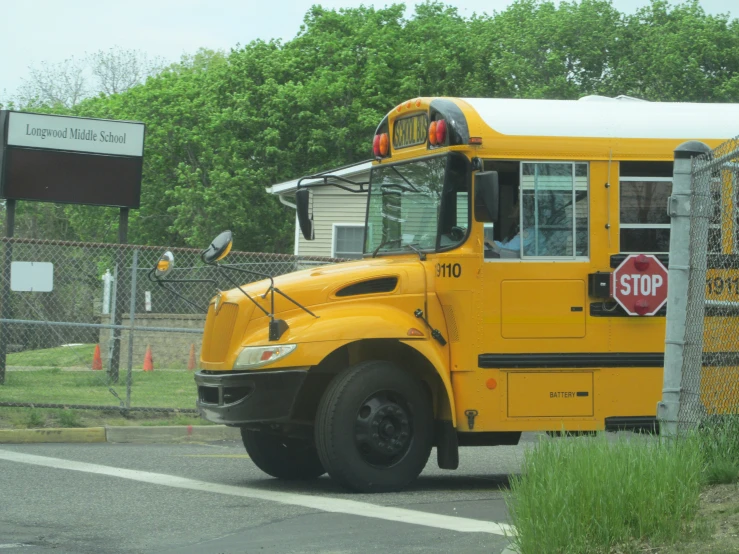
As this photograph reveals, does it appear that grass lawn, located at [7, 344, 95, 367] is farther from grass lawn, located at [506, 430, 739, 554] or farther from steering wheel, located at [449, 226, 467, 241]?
grass lawn, located at [506, 430, 739, 554]

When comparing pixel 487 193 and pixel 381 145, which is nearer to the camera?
pixel 487 193

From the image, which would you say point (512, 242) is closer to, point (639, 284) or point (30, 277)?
point (639, 284)

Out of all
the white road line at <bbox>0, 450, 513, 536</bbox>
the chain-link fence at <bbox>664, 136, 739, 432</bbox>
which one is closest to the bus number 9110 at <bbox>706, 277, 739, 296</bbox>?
the chain-link fence at <bbox>664, 136, 739, 432</bbox>

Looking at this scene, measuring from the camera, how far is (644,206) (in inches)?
396

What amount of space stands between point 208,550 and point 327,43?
40463 mm

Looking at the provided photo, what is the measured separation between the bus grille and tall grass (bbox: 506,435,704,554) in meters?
3.94

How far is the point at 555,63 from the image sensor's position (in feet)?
151

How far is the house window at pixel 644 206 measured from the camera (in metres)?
10.0

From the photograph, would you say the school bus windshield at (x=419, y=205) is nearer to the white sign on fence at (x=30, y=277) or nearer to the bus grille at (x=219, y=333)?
the bus grille at (x=219, y=333)

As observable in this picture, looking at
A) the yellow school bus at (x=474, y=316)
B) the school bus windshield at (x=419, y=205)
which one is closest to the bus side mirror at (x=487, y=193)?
the yellow school bus at (x=474, y=316)

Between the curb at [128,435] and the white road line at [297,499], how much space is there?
137 centimetres

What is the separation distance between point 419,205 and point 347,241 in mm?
20368

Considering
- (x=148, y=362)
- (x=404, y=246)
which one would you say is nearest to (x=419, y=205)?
(x=404, y=246)

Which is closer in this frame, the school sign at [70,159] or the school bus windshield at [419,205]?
the school bus windshield at [419,205]
